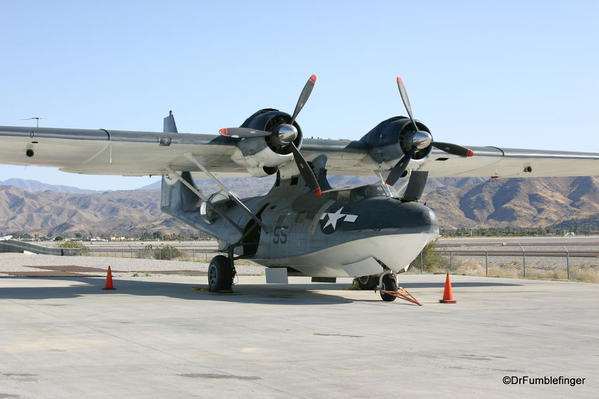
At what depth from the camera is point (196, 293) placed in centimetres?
1967

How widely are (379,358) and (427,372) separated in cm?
102

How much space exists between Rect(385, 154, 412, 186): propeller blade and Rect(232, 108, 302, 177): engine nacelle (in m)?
2.56

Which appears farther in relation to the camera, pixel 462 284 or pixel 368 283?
pixel 462 284

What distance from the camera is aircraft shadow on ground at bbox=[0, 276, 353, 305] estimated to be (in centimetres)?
1731

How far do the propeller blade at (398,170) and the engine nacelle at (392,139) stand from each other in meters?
0.29

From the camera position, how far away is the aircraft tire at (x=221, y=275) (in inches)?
771

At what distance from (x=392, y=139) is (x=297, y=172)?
8.88 feet

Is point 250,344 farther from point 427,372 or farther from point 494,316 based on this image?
point 494,316

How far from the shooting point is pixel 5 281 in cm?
2350

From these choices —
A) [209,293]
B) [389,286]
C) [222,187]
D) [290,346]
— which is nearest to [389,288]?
[389,286]

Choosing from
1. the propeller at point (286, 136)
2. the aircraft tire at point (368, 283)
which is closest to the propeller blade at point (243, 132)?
the propeller at point (286, 136)

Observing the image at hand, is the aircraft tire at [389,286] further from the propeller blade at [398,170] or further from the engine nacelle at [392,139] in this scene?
the engine nacelle at [392,139]

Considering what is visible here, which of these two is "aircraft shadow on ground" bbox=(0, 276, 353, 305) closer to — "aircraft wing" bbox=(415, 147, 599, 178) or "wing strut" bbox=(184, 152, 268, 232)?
"wing strut" bbox=(184, 152, 268, 232)

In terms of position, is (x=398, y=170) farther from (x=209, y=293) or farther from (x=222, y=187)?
(x=209, y=293)
